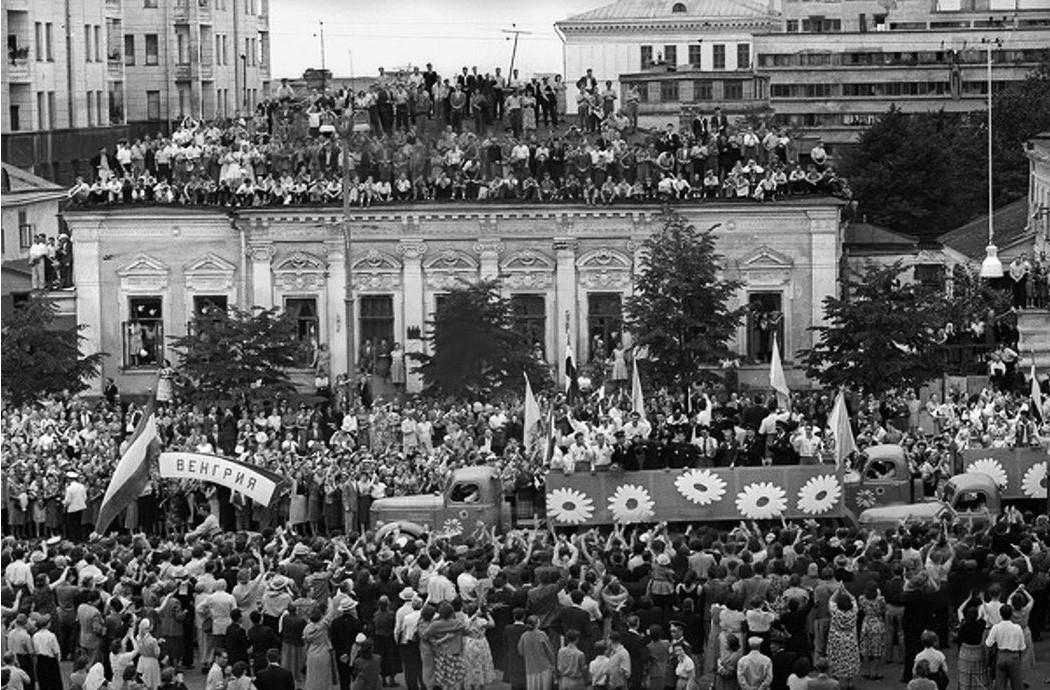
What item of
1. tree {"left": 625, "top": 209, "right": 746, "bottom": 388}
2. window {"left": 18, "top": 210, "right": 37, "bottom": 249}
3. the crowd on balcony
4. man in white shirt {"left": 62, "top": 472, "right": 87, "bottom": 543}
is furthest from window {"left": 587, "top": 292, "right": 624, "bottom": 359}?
window {"left": 18, "top": 210, "right": 37, "bottom": 249}

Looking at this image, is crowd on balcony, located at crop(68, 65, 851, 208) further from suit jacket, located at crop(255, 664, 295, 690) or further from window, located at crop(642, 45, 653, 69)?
window, located at crop(642, 45, 653, 69)

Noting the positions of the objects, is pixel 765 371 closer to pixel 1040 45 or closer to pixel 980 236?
pixel 980 236

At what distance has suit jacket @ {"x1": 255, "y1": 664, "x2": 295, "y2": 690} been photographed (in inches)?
1558

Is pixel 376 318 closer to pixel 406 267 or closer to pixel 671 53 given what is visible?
pixel 406 267

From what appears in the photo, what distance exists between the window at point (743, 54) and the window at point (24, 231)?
67.9 metres

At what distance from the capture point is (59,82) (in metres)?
133

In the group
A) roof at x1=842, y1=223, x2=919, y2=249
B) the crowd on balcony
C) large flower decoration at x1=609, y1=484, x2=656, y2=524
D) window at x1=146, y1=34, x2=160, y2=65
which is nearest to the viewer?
large flower decoration at x1=609, y1=484, x2=656, y2=524

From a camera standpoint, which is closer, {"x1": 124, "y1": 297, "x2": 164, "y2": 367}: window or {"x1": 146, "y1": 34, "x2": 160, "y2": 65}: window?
{"x1": 124, "y1": 297, "x2": 164, "y2": 367}: window

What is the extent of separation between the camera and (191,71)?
150 metres

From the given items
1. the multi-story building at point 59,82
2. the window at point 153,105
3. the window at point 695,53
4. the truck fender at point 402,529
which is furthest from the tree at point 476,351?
the window at point 695,53

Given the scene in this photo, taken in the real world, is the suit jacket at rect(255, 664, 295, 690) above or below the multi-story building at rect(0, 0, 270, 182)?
below

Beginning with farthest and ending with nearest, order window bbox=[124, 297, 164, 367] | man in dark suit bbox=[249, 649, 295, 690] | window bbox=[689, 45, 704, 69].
Answer: window bbox=[689, 45, 704, 69] < window bbox=[124, 297, 164, 367] < man in dark suit bbox=[249, 649, 295, 690]

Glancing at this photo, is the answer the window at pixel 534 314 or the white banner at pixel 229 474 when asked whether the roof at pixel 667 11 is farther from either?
the white banner at pixel 229 474

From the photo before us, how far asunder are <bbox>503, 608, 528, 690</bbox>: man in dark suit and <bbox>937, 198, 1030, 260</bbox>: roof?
5573cm
